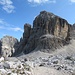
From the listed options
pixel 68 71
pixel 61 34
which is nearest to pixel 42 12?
Result: pixel 61 34

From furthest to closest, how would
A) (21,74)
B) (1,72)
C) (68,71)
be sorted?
1. (68,71)
2. (21,74)
3. (1,72)

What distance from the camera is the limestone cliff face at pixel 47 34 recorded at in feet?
360

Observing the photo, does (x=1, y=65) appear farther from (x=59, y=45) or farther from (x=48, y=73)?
(x=59, y=45)

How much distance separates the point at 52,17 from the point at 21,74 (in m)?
96.5

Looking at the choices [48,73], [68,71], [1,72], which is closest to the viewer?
[1,72]

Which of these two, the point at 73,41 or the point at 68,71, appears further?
the point at 73,41

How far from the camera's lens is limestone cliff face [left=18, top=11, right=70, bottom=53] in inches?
4323

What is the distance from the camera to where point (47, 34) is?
11475cm

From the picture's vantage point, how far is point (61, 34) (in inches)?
4656

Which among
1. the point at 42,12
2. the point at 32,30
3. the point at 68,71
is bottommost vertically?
the point at 68,71

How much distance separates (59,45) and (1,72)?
87.2m

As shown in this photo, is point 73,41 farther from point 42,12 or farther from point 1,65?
point 1,65

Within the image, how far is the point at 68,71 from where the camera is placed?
3559 centimetres

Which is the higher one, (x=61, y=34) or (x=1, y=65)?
(x=61, y=34)
